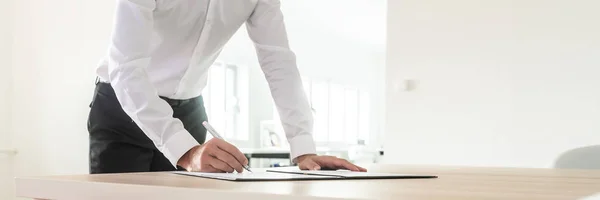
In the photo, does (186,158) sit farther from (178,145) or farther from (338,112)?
(338,112)

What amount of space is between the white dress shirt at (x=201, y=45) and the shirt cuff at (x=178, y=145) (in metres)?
0.21

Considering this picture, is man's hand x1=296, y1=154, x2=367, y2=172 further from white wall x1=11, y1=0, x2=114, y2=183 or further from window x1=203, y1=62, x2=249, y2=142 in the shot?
window x1=203, y1=62, x2=249, y2=142

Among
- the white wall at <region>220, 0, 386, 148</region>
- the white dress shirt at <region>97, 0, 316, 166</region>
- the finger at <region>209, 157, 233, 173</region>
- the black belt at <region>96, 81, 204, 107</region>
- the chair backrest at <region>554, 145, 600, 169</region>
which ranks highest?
the white wall at <region>220, 0, 386, 148</region>

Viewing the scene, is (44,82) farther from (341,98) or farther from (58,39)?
(341,98)

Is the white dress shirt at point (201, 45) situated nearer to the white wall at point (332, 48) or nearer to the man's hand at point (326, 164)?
the man's hand at point (326, 164)

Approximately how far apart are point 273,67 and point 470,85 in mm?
1863

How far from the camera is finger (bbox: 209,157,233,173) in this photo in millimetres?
988

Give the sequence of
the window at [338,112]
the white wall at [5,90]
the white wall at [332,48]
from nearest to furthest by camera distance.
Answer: the white wall at [5,90] < the white wall at [332,48] < the window at [338,112]

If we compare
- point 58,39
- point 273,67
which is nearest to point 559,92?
point 273,67

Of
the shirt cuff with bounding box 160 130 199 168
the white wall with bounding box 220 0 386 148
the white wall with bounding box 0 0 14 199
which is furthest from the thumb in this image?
the white wall with bounding box 220 0 386 148

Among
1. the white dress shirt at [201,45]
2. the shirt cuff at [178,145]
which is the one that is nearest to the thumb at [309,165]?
the white dress shirt at [201,45]

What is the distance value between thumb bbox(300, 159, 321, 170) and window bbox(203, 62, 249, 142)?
15.7 feet

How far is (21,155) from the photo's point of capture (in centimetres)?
354

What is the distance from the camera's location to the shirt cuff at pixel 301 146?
4.49 ft
